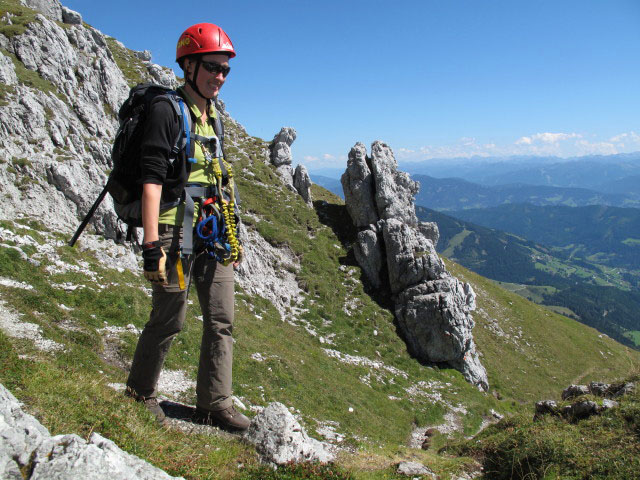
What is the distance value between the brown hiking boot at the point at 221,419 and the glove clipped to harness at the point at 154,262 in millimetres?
2907

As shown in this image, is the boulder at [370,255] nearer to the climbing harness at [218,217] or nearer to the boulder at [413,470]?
the boulder at [413,470]

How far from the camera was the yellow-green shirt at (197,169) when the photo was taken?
576cm

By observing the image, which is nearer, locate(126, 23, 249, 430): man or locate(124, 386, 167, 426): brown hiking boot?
locate(126, 23, 249, 430): man

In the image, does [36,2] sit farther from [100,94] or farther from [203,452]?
[203,452]

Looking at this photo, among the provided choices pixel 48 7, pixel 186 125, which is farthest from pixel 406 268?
pixel 48 7

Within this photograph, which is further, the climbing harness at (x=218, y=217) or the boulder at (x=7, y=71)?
the boulder at (x=7, y=71)

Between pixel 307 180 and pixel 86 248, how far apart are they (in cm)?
3107

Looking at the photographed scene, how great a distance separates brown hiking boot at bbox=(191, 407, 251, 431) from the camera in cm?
659

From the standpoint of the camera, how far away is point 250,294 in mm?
29359

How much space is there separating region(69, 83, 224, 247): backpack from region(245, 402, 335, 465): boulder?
394 cm

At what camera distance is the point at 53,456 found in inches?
135

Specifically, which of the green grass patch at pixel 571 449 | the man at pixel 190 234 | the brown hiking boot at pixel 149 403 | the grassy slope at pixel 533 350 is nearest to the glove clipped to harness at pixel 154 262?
the man at pixel 190 234

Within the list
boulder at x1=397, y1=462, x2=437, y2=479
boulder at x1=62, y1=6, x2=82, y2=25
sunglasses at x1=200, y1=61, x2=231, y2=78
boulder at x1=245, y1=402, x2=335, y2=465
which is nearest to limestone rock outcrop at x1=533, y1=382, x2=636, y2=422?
boulder at x1=397, y1=462, x2=437, y2=479

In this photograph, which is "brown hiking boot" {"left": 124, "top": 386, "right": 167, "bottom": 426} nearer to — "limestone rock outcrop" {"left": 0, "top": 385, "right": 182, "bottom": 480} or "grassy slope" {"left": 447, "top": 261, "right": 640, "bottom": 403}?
"limestone rock outcrop" {"left": 0, "top": 385, "right": 182, "bottom": 480}
